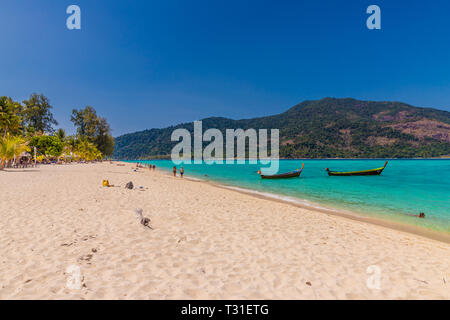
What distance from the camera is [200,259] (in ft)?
15.6

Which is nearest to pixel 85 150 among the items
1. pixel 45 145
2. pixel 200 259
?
pixel 45 145

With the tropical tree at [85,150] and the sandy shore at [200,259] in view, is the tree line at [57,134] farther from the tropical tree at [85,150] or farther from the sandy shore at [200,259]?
the sandy shore at [200,259]

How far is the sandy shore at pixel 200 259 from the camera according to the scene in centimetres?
356

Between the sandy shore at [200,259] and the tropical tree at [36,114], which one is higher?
the tropical tree at [36,114]

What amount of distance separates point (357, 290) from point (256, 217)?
547 centimetres

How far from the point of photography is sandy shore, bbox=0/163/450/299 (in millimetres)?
3562

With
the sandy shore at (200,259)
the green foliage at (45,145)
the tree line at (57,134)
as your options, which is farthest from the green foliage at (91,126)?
the sandy shore at (200,259)

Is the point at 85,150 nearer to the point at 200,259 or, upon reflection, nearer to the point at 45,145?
the point at 45,145

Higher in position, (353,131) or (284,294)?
(353,131)
